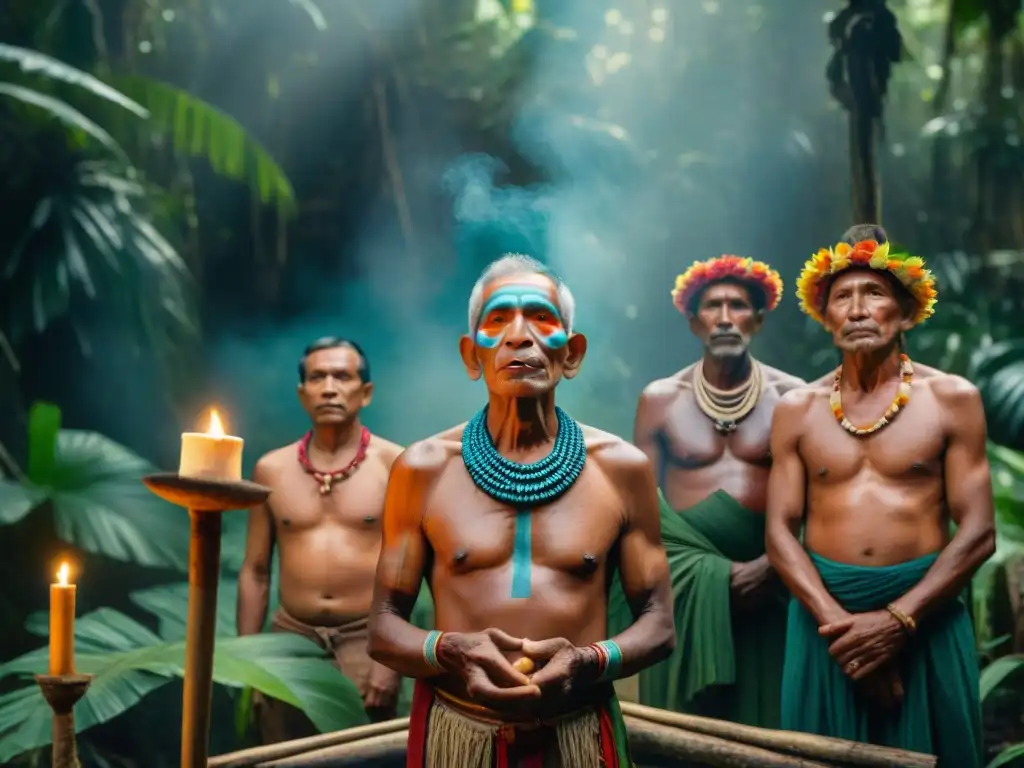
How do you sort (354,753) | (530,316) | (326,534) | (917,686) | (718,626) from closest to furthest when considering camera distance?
1. (530,316)
2. (917,686)
3. (354,753)
4. (718,626)
5. (326,534)

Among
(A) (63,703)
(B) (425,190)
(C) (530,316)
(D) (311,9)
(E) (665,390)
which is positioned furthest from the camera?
(B) (425,190)

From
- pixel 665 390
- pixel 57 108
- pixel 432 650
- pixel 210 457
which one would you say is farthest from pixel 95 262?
pixel 210 457

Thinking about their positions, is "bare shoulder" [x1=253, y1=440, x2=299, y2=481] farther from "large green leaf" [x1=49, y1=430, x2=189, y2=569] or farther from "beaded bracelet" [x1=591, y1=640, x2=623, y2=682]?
"beaded bracelet" [x1=591, y1=640, x2=623, y2=682]

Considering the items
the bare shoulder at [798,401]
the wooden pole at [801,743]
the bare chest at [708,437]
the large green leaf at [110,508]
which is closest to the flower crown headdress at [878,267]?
the bare shoulder at [798,401]

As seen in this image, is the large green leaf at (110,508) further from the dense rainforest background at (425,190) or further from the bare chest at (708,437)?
the bare chest at (708,437)

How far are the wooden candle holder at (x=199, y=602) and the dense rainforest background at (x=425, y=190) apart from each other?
4307 mm

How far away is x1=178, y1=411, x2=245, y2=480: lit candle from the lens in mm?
1309

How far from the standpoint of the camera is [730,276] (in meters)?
4.41

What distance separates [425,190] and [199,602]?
524 cm

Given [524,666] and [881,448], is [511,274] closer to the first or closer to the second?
[524,666]

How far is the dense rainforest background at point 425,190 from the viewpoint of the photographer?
222 inches

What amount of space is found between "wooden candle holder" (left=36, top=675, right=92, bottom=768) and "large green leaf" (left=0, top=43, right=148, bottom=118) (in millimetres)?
4315

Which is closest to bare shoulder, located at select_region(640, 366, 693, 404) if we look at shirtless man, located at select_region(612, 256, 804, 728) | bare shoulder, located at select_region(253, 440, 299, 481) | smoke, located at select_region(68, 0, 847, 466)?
shirtless man, located at select_region(612, 256, 804, 728)

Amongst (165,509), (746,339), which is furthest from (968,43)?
(165,509)
